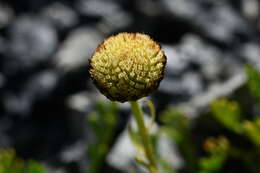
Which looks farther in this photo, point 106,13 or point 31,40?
point 106,13

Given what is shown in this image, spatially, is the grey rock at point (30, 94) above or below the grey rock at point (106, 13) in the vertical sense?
below

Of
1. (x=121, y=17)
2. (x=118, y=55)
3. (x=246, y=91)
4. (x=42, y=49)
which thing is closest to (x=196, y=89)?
(x=246, y=91)

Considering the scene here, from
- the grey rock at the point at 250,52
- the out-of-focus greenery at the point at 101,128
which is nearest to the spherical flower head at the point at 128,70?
the out-of-focus greenery at the point at 101,128

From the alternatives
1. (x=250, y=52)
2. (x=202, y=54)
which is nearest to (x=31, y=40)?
(x=202, y=54)

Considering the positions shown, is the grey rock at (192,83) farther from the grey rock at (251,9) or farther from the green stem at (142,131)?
the green stem at (142,131)

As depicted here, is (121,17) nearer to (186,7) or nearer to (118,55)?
(186,7)

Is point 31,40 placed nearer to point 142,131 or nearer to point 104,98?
point 104,98

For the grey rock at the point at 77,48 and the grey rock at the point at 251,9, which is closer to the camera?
the grey rock at the point at 77,48
